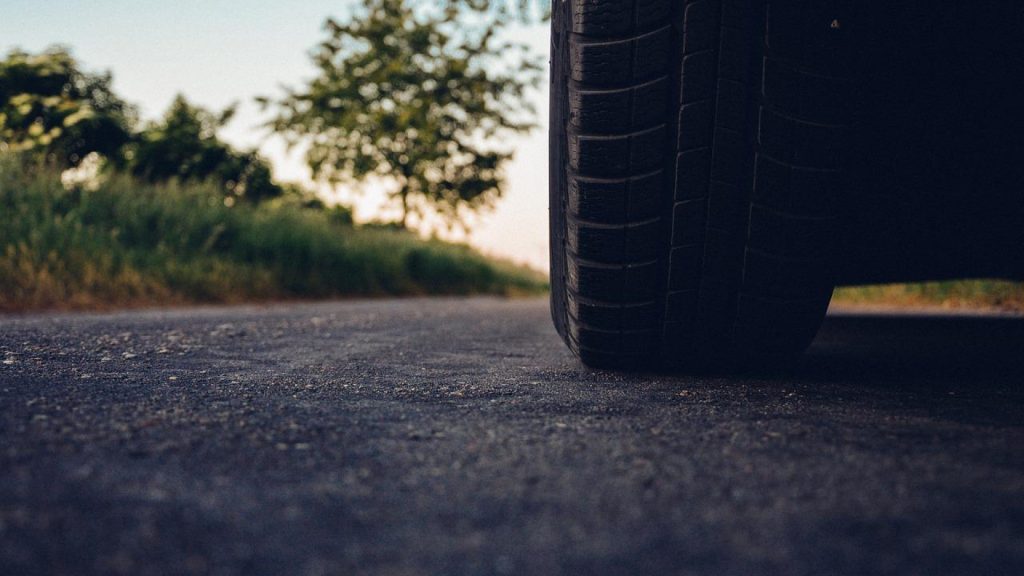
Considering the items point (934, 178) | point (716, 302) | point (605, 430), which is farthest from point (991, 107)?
point (605, 430)

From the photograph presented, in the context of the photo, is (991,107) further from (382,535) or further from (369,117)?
(369,117)

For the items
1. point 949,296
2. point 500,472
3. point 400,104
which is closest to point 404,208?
point 400,104

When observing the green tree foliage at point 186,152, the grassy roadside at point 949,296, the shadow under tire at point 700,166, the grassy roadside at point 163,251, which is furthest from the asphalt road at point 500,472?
the green tree foliage at point 186,152

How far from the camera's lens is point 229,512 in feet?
2.22

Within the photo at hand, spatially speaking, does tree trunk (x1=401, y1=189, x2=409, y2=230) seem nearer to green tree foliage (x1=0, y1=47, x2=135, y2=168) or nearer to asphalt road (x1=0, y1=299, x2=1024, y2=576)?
green tree foliage (x1=0, y1=47, x2=135, y2=168)

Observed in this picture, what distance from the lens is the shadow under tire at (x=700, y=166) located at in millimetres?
1284

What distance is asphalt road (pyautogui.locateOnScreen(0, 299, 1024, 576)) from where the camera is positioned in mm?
597

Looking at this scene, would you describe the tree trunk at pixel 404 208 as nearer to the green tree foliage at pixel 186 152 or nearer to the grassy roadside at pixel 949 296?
the green tree foliage at pixel 186 152

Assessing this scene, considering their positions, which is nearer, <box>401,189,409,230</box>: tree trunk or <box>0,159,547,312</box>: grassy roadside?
<box>0,159,547,312</box>: grassy roadside

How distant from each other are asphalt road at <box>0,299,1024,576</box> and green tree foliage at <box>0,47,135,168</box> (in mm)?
5734

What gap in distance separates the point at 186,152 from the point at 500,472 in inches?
455

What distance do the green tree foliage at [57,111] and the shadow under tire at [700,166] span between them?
584 cm

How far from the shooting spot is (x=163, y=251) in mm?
5332

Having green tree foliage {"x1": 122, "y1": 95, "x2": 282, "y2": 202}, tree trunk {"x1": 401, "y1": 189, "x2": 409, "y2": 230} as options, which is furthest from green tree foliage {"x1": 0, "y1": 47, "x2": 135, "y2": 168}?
tree trunk {"x1": 401, "y1": 189, "x2": 409, "y2": 230}
